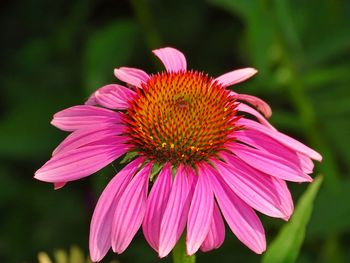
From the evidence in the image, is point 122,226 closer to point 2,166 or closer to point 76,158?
point 76,158

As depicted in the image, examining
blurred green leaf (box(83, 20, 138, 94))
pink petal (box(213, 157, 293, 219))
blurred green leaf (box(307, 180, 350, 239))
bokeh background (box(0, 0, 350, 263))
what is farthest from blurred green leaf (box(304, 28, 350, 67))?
pink petal (box(213, 157, 293, 219))

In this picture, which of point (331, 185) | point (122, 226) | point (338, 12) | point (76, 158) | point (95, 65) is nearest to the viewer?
point (122, 226)

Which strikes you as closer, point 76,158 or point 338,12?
point 76,158

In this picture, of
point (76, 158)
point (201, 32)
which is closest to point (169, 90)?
point (76, 158)

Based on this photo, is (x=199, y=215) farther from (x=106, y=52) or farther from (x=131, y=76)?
(x=106, y=52)

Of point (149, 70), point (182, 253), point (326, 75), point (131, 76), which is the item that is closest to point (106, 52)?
point (149, 70)

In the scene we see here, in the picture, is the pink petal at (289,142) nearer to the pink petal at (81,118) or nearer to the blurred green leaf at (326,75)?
the pink petal at (81,118)

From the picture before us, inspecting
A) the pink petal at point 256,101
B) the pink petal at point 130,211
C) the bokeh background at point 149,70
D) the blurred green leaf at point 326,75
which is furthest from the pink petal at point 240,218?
the blurred green leaf at point 326,75
